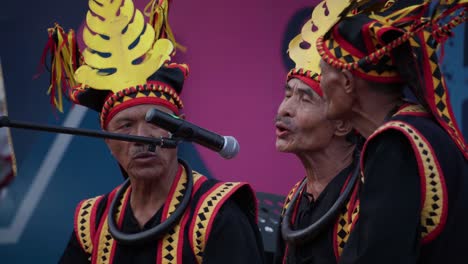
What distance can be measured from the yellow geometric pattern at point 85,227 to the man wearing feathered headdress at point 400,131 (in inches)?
59.0

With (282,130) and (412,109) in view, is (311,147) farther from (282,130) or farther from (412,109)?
(412,109)

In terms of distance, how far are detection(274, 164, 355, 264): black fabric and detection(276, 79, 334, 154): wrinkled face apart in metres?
0.18

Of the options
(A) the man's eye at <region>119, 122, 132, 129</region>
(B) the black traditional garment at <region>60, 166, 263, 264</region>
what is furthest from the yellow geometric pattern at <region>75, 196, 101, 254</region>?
(A) the man's eye at <region>119, 122, 132, 129</region>

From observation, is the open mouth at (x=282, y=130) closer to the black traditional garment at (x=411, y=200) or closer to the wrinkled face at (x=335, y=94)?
the wrinkled face at (x=335, y=94)

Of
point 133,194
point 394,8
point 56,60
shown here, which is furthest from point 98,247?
point 394,8

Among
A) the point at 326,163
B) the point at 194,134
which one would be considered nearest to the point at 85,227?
the point at 326,163

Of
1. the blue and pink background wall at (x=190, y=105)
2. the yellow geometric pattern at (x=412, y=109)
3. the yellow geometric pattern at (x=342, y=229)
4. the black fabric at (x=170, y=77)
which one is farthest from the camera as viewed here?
the blue and pink background wall at (x=190, y=105)

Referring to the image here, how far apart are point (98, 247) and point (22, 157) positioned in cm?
141

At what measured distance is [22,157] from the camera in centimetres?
520

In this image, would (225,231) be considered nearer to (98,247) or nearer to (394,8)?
(98,247)

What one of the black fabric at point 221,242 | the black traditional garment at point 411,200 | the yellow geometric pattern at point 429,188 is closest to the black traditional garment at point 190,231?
the black fabric at point 221,242

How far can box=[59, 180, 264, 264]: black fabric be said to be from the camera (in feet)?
12.0

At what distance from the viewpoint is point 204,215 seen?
373cm

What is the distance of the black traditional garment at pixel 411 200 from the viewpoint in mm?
2529
